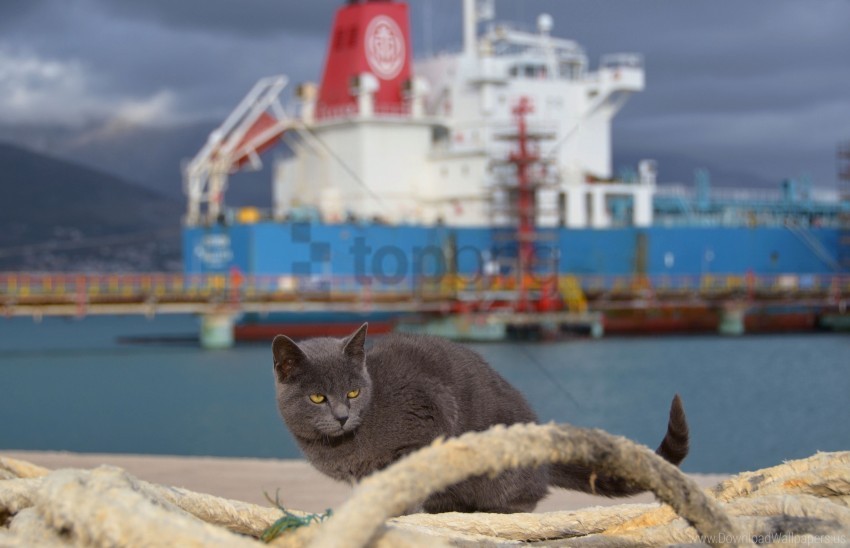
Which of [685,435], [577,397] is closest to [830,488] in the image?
[685,435]

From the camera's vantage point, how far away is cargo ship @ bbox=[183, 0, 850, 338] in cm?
2509

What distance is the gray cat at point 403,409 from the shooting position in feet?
6.63

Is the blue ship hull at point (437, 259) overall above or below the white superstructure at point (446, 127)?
below

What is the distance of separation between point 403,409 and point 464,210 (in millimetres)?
25871

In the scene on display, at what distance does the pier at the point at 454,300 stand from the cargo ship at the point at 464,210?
0.26 ft

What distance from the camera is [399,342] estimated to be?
2.34 m

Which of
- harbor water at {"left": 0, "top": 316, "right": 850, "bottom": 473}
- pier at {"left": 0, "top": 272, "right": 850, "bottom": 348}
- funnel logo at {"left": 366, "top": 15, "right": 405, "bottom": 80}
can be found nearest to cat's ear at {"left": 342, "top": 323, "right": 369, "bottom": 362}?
harbor water at {"left": 0, "top": 316, "right": 850, "bottom": 473}

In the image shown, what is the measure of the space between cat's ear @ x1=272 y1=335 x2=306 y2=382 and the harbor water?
4021mm

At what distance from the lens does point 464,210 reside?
27922 mm

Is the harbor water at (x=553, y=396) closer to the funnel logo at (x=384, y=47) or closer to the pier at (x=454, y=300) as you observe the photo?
the pier at (x=454, y=300)

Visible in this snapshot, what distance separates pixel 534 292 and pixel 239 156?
8.42 meters

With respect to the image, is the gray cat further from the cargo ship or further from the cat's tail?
the cargo ship

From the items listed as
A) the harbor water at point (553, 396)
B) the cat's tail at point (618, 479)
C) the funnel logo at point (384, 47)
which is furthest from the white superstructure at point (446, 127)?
the cat's tail at point (618, 479)

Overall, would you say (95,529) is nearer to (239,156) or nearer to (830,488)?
(830,488)
